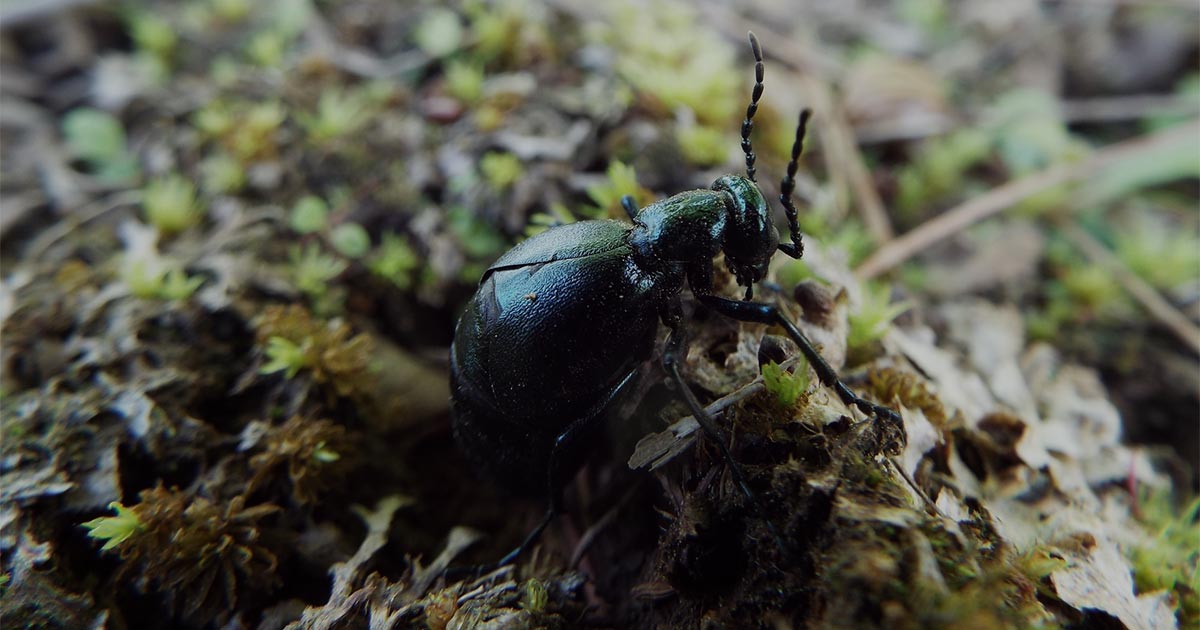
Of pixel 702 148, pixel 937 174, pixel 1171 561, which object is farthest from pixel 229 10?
pixel 1171 561

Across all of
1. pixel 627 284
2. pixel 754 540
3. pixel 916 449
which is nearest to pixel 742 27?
pixel 627 284

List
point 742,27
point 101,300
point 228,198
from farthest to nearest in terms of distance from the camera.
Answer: point 742,27, point 228,198, point 101,300

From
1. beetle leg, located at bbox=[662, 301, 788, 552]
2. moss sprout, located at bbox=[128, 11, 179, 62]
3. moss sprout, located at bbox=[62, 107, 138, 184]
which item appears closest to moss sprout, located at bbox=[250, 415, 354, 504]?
beetle leg, located at bbox=[662, 301, 788, 552]

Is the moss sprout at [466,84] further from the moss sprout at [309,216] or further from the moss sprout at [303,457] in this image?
the moss sprout at [303,457]

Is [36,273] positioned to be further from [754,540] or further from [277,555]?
[754,540]

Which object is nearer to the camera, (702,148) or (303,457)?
(303,457)

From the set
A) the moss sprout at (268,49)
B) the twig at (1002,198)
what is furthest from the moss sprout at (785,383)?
the moss sprout at (268,49)

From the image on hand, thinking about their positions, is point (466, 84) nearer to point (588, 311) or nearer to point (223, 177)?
point (223, 177)
